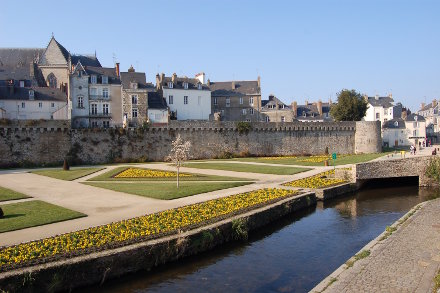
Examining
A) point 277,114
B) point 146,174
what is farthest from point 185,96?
point 146,174

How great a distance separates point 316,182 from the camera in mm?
26844

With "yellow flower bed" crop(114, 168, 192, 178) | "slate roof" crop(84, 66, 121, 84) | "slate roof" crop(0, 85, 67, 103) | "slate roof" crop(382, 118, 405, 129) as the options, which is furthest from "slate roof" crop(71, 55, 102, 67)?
"slate roof" crop(382, 118, 405, 129)

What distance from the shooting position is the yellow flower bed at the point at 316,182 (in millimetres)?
25500

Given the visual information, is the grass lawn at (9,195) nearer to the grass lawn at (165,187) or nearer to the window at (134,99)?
the grass lawn at (165,187)

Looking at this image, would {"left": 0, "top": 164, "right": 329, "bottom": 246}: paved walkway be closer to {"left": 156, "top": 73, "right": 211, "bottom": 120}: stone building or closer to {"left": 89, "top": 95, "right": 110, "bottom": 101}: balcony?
{"left": 89, "top": 95, "right": 110, "bottom": 101}: balcony

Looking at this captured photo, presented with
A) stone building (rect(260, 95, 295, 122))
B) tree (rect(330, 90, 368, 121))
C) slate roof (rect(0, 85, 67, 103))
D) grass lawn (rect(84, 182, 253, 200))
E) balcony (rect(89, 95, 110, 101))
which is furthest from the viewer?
stone building (rect(260, 95, 295, 122))

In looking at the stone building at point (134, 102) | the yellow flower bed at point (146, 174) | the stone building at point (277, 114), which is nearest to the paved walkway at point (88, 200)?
the yellow flower bed at point (146, 174)

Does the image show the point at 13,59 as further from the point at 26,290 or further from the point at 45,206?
the point at 26,290

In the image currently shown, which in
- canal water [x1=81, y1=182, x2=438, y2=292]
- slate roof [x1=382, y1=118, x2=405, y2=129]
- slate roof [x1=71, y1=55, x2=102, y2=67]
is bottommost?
canal water [x1=81, y1=182, x2=438, y2=292]

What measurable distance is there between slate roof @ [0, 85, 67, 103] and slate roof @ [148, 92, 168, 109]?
33.1 feet

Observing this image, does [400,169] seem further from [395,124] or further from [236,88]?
[395,124]

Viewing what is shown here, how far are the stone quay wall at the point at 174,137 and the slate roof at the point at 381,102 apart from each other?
25.0 meters

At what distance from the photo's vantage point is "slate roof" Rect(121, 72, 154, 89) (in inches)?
1984

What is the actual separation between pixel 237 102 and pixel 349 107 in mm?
16714
